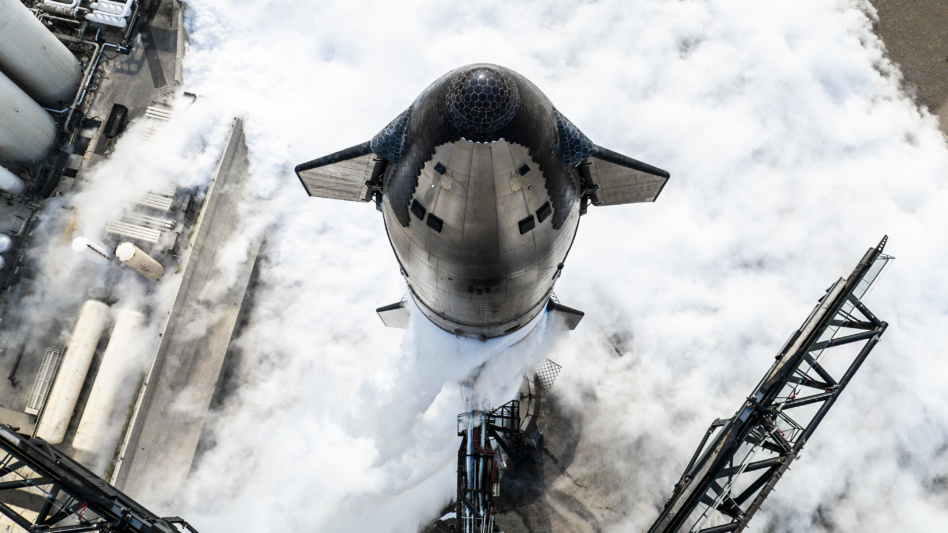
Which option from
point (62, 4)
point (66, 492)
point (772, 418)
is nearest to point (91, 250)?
point (66, 492)

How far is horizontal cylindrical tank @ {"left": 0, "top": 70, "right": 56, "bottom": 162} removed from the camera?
2636 cm

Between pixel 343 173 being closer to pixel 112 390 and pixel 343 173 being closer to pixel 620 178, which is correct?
pixel 620 178

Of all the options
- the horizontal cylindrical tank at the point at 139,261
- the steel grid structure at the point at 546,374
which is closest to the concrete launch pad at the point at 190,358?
the horizontal cylindrical tank at the point at 139,261

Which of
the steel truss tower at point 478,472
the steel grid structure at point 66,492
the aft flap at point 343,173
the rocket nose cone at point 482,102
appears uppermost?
the aft flap at point 343,173

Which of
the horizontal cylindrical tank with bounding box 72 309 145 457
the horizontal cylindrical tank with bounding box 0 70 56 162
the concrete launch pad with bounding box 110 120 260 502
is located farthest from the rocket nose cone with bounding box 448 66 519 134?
the horizontal cylindrical tank with bounding box 0 70 56 162

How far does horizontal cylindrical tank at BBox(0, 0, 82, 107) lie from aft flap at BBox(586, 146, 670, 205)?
29.9 m

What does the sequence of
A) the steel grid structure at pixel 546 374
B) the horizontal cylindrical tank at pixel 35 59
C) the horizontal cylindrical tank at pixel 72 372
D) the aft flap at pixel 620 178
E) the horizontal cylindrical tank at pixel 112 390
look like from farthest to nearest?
1. the steel grid structure at pixel 546 374
2. the horizontal cylindrical tank at pixel 35 59
3. the horizontal cylindrical tank at pixel 72 372
4. the horizontal cylindrical tank at pixel 112 390
5. the aft flap at pixel 620 178

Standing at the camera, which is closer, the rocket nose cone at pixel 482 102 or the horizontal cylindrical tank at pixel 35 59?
the rocket nose cone at pixel 482 102

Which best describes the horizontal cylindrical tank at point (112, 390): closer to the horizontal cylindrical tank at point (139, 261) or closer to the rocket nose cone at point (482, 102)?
the horizontal cylindrical tank at point (139, 261)

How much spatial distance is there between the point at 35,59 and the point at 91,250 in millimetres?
10621

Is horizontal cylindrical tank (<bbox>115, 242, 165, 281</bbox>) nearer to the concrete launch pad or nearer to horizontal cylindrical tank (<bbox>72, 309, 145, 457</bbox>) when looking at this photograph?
the concrete launch pad

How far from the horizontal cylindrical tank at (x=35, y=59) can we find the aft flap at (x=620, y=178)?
2989 centimetres

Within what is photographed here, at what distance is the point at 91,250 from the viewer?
26.2 meters

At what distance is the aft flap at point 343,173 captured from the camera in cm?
1290
